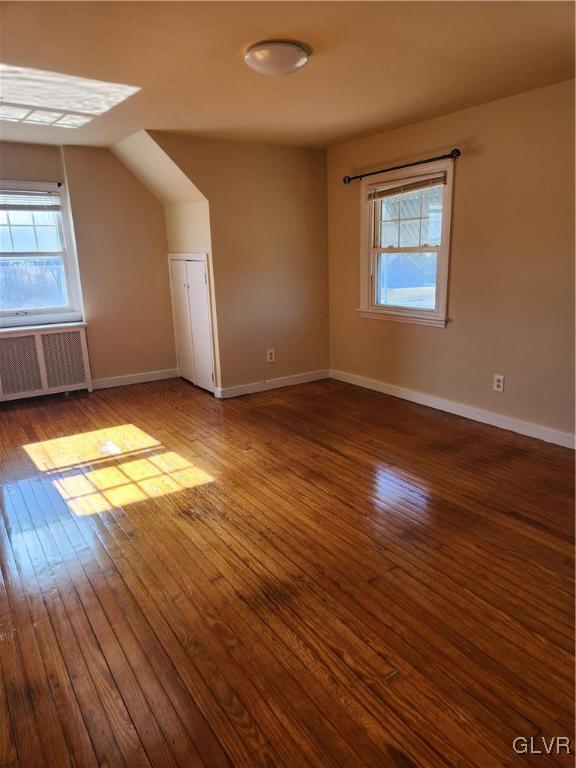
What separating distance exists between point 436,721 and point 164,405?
379 centimetres

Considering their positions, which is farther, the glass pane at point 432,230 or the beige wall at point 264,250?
the beige wall at point 264,250

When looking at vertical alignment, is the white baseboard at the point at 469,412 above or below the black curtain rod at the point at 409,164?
below

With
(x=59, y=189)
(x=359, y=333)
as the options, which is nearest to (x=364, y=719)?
(x=359, y=333)

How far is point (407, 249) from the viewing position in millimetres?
4445

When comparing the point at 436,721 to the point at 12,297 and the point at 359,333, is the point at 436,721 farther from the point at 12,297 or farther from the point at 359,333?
the point at 12,297

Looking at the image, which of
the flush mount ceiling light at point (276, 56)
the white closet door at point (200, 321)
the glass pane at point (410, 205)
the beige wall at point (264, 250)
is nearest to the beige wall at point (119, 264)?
the white closet door at point (200, 321)

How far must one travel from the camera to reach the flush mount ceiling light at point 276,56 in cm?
238

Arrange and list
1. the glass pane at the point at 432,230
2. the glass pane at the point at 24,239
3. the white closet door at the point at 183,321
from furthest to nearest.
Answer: the white closet door at the point at 183,321, the glass pane at the point at 24,239, the glass pane at the point at 432,230

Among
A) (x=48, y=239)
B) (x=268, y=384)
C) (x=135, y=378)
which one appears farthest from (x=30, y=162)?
(x=268, y=384)

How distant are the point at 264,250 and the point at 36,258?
2.33m

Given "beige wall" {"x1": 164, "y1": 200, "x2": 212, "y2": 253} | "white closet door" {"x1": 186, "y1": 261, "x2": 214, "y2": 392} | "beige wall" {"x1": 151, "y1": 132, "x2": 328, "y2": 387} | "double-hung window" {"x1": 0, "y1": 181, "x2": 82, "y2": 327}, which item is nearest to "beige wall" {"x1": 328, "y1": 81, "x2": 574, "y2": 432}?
"beige wall" {"x1": 151, "y1": 132, "x2": 328, "y2": 387}

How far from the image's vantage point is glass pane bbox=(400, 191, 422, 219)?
14.1 feet

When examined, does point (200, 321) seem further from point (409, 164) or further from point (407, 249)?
point (409, 164)

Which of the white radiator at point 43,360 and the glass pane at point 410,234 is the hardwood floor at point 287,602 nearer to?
the white radiator at point 43,360
